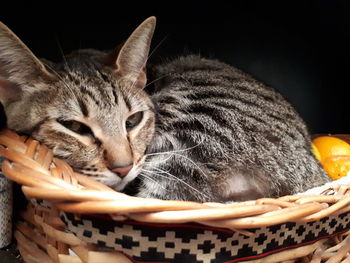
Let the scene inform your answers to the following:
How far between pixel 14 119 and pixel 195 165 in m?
0.52

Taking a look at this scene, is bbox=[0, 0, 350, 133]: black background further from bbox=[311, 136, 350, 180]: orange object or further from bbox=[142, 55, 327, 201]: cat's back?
bbox=[142, 55, 327, 201]: cat's back

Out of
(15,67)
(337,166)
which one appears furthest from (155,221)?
(337,166)

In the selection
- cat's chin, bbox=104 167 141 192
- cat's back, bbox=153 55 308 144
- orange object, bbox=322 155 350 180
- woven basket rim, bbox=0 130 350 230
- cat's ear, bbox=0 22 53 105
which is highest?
cat's ear, bbox=0 22 53 105

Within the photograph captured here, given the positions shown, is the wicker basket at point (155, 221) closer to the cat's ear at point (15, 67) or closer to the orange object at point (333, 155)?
the cat's ear at point (15, 67)

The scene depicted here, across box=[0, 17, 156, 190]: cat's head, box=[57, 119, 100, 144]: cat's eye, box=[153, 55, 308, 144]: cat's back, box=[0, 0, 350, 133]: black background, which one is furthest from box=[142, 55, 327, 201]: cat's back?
box=[0, 0, 350, 133]: black background

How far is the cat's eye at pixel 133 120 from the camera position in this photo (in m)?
1.19

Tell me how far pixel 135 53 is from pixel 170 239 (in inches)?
24.3

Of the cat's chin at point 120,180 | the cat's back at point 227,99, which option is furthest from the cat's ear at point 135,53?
the cat's chin at point 120,180

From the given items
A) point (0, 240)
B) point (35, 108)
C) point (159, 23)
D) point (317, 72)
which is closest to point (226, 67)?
point (159, 23)

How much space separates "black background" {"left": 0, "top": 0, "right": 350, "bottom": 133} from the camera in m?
1.59

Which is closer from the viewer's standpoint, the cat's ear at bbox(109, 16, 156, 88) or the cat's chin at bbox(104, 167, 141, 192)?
the cat's chin at bbox(104, 167, 141, 192)

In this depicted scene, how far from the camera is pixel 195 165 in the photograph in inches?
44.6

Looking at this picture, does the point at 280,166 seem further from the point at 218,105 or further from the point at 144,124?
the point at 144,124

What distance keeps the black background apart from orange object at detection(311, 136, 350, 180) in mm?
279
